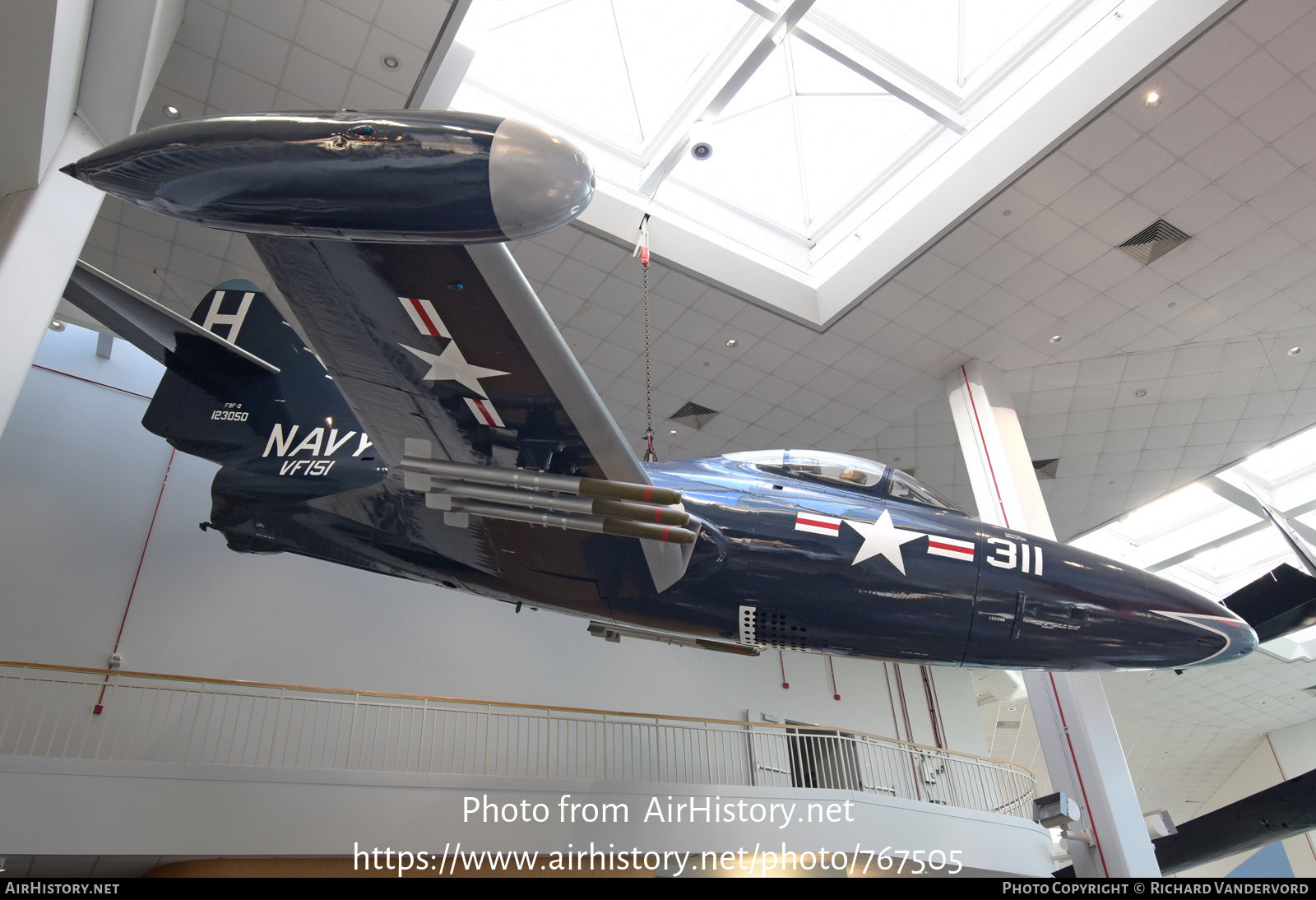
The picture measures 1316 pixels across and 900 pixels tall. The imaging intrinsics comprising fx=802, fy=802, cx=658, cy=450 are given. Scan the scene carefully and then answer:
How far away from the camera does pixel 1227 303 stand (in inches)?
358

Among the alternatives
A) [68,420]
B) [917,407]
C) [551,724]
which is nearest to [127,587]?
[68,420]

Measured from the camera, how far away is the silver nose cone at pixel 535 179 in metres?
2.23

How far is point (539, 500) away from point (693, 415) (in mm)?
7128

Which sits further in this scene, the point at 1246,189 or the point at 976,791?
the point at 976,791

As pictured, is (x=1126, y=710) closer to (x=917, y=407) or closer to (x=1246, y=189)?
(x=917, y=407)

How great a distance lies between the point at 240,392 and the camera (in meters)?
5.54

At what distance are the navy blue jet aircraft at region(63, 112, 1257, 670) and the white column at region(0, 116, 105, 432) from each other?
1.08 feet

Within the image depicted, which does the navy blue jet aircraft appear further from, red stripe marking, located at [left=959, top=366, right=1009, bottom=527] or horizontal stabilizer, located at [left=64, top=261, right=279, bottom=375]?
red stripe marking, located at [left=959, top=366, right=1009, bottom=527]

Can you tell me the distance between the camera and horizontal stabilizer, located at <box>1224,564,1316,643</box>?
23.7 ft

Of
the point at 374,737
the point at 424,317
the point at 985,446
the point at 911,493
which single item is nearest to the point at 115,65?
the point at 424,317

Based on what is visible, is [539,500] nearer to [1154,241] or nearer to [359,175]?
[359,175]

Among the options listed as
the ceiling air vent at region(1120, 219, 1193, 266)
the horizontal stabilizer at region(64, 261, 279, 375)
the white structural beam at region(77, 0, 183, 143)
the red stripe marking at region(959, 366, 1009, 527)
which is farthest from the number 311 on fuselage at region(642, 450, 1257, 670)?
the ceiling air vent at region(1120, 219, 1193, 266)

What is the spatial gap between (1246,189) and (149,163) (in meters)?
9.12

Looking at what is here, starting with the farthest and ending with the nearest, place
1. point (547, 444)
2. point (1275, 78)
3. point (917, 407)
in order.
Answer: point (917, 407) < point (1275, 78) < point (547, 444)
